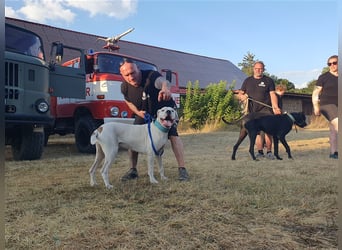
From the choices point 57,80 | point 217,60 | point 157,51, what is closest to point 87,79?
point 57,80

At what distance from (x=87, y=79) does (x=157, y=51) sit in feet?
61.7

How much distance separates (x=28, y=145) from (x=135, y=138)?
296cm

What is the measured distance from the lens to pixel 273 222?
2.31m

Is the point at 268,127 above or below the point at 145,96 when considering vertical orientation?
below

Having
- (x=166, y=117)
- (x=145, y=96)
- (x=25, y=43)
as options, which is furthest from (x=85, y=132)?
(x=166, y=117)

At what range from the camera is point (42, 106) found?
5.59 meters

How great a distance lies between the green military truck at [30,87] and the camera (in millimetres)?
5184

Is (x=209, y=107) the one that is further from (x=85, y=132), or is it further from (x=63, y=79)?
(x=63, y=79)

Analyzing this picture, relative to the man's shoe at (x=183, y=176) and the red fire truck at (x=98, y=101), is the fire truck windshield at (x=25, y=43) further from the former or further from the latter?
the man's shoe at (x=183, y=176)

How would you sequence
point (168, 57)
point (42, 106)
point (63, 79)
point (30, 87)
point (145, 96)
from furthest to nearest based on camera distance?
1. point (168, 57)
2. point (63, 79)
3. point (42, 106)
4. point (30, 87)
5. point (145, 96)

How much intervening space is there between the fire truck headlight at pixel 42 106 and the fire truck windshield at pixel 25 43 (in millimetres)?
857

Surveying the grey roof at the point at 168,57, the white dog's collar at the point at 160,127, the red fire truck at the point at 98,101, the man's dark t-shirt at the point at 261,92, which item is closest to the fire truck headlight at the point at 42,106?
the red fire truck at the point at 98,101

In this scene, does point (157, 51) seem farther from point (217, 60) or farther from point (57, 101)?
point (57, 101)

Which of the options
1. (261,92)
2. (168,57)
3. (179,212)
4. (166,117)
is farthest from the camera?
(168,57)
